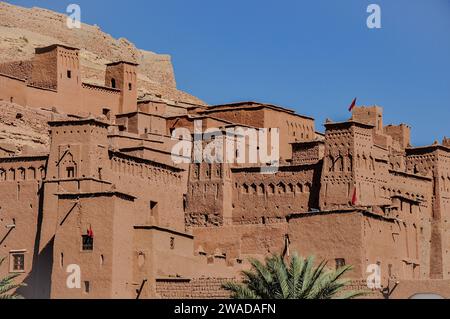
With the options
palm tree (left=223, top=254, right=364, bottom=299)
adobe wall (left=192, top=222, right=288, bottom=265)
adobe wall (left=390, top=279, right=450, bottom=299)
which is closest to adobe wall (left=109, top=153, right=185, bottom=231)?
adobe wall (left=192, top=222, right=288, bottom=265)

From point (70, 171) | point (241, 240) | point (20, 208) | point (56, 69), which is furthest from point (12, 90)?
point (241, 240)

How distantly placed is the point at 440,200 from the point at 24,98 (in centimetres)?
1762

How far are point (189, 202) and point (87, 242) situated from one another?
10.5 m

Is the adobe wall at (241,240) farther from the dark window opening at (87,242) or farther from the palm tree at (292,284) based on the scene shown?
the palm tree at (292,284)

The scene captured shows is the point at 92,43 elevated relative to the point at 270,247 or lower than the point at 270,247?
elevated

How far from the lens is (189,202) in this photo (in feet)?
192

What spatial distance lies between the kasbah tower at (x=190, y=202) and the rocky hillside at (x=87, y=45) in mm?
10699

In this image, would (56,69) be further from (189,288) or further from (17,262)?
(189,288)

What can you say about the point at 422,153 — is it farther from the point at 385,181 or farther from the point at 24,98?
the point at 24,98

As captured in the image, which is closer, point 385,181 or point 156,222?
point 156,222

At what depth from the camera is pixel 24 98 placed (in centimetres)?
6272
